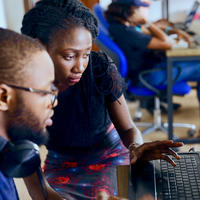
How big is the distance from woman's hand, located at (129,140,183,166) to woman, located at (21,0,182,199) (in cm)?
7

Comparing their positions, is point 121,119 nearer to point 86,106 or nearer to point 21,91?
point 86,106

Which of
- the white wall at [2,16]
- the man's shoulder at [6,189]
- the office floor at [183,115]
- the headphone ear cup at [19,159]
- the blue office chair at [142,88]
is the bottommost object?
the office floor at [183,115]

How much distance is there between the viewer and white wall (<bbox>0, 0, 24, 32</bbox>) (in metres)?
2.86

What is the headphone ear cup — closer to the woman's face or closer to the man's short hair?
the man's short hair

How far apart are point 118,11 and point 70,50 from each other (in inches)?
55.2

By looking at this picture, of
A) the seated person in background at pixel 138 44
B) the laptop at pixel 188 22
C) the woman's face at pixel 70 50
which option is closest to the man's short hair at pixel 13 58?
the woman's face at pixel 70 50

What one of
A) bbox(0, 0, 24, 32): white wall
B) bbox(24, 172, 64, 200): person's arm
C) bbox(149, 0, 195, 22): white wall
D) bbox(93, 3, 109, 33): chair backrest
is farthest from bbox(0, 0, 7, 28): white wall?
bbox(24, 172, 64, 200): person's arm

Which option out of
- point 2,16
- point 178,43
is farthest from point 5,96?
point 2,16

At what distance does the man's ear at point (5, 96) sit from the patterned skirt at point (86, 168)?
0.49 meters

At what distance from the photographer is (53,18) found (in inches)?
42.8

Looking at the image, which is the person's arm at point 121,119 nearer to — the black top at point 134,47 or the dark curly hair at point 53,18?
the dark curly hair at point 53,18

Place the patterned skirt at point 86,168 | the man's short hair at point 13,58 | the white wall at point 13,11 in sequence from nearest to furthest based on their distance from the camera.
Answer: the man's short hair at point 13,58, the patterned skirt at point 86,168, the white wall at point 13,11

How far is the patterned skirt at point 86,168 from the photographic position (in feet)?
3.90

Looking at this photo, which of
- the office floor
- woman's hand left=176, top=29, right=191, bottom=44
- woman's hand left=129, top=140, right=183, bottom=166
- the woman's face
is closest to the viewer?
woman's hand left=129, top=140, right=183, bottom=166
